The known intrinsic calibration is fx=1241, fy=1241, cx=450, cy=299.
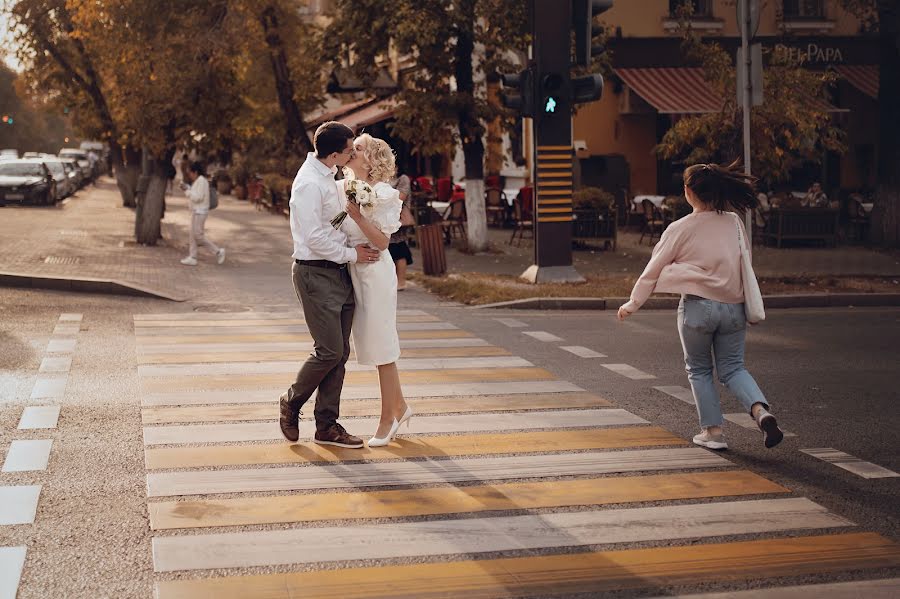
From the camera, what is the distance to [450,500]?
617 cm

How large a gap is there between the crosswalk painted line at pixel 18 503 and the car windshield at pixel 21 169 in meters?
36.2

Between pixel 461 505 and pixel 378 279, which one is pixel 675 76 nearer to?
pixel 378 279

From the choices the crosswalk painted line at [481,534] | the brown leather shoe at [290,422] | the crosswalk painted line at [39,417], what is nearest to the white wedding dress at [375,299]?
the brown leather shoe at [290,422]

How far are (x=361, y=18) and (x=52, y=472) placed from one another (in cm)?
1669

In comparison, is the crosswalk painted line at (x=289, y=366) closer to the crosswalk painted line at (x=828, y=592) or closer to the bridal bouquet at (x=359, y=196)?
the bridal bouquet at (x=359, y=196)

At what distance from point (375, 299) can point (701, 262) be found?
1.90 meters

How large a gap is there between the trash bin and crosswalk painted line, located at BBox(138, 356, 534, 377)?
7.27m

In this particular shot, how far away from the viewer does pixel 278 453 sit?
7102mm

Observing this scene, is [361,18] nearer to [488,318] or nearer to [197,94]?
[197,94]

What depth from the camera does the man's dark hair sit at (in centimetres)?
691

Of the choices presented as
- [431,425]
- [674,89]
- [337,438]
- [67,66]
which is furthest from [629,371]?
[67,66]

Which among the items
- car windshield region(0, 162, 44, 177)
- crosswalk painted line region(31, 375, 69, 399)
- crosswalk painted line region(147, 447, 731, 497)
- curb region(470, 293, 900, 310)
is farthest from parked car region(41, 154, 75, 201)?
crosswalk painted line region(147, 447, 731, 497)

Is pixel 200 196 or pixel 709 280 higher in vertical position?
pixel 200 196

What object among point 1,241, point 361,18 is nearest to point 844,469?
point 361,18
